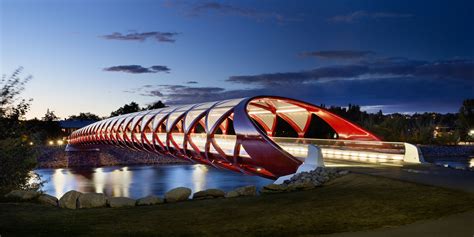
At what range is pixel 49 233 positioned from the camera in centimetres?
838

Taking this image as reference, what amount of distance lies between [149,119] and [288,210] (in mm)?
34531

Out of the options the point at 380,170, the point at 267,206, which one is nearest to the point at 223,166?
the point at 380,170

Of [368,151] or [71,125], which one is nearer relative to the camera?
[368,151]

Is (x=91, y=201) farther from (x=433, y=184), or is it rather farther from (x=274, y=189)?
(x=433, y=184)

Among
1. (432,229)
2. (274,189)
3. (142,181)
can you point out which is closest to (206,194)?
(274,189)

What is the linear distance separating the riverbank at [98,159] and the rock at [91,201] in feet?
193

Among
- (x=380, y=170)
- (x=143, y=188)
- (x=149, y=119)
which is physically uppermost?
(x=149, y=119)

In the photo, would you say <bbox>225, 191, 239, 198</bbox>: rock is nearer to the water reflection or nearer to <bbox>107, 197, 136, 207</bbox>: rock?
<bbox>107, 197, 136, 207</bbox>: rock

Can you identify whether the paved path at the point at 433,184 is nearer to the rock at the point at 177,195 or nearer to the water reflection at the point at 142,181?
the rock at the point at 177,195

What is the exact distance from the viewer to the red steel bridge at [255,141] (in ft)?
68.9

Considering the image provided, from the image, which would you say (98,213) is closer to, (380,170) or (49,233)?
(49,233)

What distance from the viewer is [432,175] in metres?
14.8

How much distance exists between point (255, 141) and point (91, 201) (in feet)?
35.9

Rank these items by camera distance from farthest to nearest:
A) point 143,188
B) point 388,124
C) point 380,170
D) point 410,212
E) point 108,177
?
point 388,124 < point 108,177 < point 143,188 < point 380,170 < point 410,212
